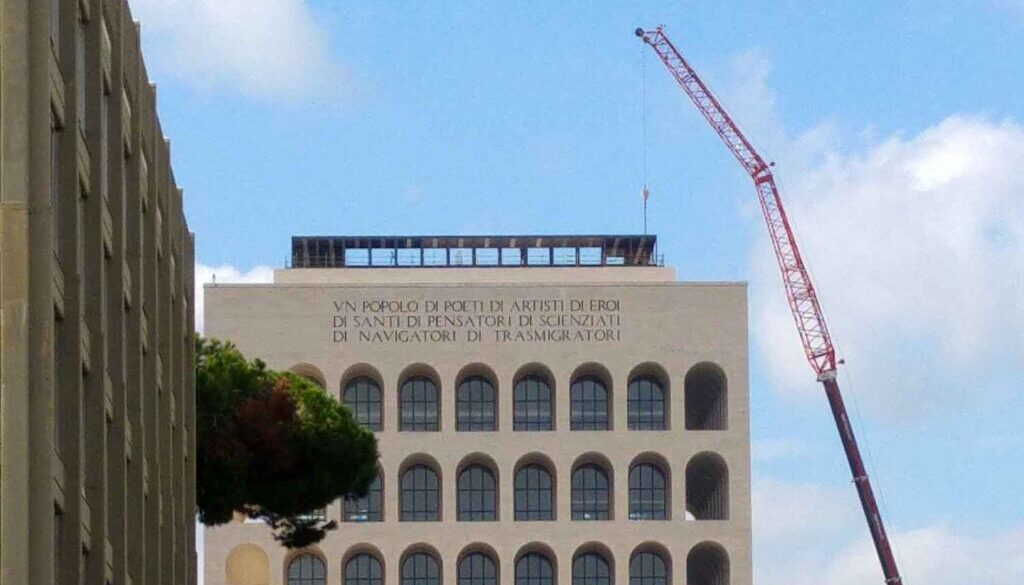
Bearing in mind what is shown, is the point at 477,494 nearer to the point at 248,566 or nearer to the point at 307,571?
the point at 307,571

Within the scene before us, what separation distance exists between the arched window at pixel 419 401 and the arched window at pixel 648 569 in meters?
13.4

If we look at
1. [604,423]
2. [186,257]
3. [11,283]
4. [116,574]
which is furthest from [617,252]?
[11,283]

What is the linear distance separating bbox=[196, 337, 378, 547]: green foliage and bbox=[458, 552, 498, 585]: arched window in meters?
61.4

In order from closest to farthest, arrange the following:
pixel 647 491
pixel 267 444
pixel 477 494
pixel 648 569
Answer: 1. pixel 267 444
2. pixel 648 569
3. pixel 647 491
4. pixel 477 494

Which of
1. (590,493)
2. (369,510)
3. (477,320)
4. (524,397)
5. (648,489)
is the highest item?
(477,320)

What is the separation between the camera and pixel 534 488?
169m

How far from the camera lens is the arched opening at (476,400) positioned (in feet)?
555

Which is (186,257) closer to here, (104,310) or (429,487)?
(104,310)

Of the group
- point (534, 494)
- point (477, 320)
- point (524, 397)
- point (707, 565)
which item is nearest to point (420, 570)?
point (534, 494)

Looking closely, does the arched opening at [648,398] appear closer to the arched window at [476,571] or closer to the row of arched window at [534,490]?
the row of arched window at [534,490]

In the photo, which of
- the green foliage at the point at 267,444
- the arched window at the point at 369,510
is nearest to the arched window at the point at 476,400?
the arched window at the point at 369,510

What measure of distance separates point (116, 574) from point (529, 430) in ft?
358

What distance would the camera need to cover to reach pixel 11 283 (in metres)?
44.5

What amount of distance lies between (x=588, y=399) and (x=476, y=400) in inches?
238
